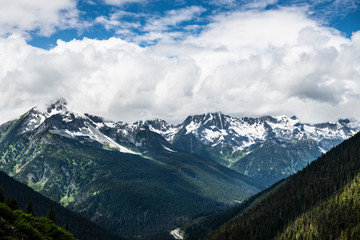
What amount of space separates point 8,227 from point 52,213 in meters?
64.3

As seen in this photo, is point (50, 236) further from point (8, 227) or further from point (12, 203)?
point (12, 203)

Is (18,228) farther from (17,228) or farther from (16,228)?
(16,228)

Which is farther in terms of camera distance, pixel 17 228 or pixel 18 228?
pixel 18 228

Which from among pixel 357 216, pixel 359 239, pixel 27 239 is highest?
pixel 357 216

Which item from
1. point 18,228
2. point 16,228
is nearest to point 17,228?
point 18,228

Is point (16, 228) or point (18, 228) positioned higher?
point (18, 228)

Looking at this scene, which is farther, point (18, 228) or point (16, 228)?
point (18, 228)

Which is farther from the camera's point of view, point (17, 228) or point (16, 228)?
point (17, 228)

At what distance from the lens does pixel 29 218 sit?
85625 mm

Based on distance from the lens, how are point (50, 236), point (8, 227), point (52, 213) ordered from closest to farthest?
point (8, 227) → point (50, 236) → point (52, 213)

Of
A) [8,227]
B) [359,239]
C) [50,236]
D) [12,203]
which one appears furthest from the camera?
[359,239]

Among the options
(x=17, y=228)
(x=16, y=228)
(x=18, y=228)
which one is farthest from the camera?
(x=18, y=228)

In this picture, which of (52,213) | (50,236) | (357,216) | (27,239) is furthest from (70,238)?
(357,216)

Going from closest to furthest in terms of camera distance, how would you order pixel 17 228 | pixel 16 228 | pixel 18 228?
pixel 16 228 → pixel 17 228 → pixel 18 228
